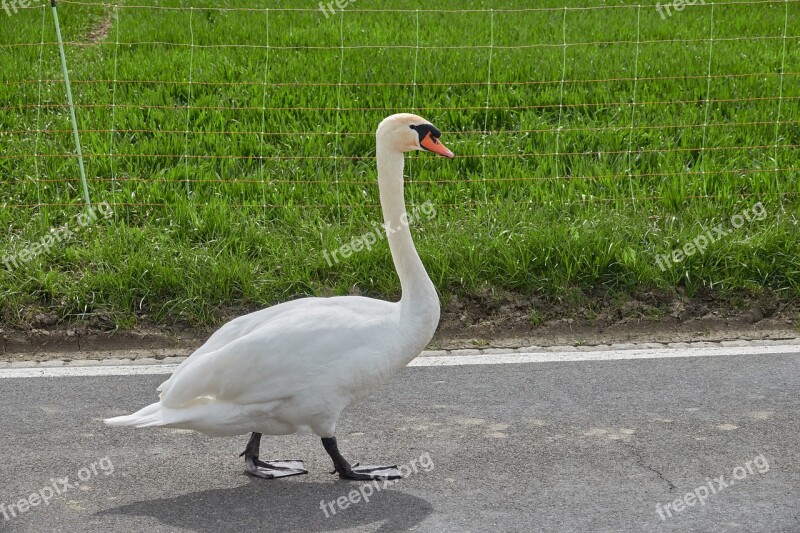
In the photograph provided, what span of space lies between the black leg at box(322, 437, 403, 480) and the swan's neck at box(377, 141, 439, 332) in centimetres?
61

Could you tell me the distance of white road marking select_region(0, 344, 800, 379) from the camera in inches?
248

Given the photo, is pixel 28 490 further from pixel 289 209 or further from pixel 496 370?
pixel 289 209

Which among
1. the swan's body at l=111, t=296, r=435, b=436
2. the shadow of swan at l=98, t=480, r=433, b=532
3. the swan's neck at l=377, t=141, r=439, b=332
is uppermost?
the swan's neck at l=377, t=141, r=439, b=332

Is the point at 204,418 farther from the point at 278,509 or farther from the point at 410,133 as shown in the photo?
the point at 410,133

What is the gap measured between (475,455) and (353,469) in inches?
23.6

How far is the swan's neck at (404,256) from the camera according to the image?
16.2ft

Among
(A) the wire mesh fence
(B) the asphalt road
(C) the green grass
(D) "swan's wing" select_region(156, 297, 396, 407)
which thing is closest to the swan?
(D) "swan's wing" select_region(156, 297, 396, 407)

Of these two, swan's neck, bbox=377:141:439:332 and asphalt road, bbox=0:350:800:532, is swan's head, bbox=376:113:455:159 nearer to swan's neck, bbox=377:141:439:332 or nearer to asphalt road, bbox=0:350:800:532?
swan's neck, bbox=377:141:439:332

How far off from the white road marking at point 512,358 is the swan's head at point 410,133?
176cm

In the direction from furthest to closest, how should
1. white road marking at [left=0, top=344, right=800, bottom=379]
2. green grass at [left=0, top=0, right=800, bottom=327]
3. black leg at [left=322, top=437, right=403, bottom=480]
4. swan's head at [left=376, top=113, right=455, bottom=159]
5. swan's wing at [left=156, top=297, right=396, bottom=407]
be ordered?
green grass at [left=0, top=0, right=800, bottom=327] < white road marking at [left=0, top=344, right=800, bottom=379] < swan's head at [left=376, top=113, right=455, bottom=159] < black leg at [left=322, top=437, right=403, bottom=480] < swan's wing at [left=156, top=297, right=396, bottom=407]

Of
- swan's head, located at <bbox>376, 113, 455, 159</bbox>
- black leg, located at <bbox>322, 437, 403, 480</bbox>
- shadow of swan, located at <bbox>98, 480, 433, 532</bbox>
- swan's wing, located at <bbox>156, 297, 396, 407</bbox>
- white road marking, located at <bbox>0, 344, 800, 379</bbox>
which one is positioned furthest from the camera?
white road marking, located at <bbox>0, 344, 800, 379</bbox>

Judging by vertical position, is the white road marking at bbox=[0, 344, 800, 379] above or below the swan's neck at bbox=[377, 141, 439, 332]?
below

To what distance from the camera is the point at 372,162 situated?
9375 millimetres

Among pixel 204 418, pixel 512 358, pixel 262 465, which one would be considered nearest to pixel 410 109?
pixel 512 358
